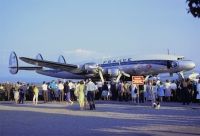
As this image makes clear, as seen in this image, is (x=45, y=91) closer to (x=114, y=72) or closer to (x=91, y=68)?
(x=114, y=72)

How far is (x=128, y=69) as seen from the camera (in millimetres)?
46594

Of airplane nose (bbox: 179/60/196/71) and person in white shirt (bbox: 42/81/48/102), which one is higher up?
airplane nose (bbox: 179/60/196/71)

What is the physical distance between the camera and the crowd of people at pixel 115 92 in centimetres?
2753

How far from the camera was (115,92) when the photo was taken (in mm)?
36562

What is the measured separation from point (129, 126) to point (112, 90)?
20.8m

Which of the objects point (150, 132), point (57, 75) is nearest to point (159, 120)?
point (150, 132)

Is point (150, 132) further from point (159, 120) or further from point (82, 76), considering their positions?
point (82, 76)

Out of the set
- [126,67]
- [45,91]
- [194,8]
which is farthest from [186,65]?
[194,8]

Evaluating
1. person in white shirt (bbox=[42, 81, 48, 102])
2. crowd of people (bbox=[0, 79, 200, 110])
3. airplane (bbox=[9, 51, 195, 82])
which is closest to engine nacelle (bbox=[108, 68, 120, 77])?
airplane (bbox=[9, 51, 195, 82])

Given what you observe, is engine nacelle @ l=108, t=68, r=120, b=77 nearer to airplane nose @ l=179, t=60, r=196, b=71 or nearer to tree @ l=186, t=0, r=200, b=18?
airplane nose @ l=179, t=60, r=196, b=71

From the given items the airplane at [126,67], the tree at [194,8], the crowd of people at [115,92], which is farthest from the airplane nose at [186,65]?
the tree at [194,8]

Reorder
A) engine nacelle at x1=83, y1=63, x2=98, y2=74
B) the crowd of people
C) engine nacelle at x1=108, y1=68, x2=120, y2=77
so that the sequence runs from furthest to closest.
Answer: engine nacelle at x1=83, y1=63, x2=98, y2=74 < engine nacelle at x1=108, y1=68, x2=120, y2=77 < the crowd of people

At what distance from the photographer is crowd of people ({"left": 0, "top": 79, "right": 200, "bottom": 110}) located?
27.5 m

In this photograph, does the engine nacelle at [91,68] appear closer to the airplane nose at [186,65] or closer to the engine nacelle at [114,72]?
the engine nacelle at [114,72]
